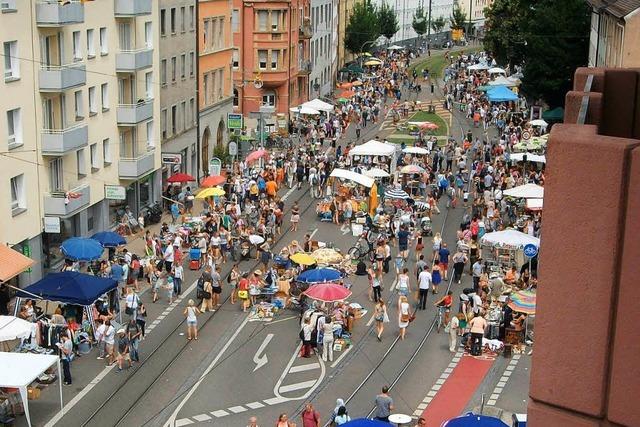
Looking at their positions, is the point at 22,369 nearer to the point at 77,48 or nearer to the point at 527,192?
the point at 77,48

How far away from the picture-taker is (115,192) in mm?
46438

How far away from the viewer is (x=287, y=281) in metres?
37.2

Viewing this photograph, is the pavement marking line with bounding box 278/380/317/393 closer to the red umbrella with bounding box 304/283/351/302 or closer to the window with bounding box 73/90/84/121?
the red umbrella with bounding box 304/283/351/302

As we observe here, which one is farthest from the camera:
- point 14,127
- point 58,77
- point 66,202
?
point 66,202

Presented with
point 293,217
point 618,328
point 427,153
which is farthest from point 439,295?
point 618,328

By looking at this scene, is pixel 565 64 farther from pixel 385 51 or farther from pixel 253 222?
pixel 385 51

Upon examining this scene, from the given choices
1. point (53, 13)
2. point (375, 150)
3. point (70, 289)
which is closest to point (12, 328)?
point (70, 289)

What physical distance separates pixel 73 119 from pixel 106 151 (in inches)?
174

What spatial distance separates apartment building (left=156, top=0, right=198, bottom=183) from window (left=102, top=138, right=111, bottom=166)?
5.18 metres

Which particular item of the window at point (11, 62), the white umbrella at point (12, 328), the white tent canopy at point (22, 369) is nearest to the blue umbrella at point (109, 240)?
the window at point (11, 62)

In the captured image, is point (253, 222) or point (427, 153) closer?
point (253, 222)

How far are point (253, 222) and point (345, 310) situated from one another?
1469 cm

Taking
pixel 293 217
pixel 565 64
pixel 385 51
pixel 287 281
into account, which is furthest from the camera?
pixel 385 51

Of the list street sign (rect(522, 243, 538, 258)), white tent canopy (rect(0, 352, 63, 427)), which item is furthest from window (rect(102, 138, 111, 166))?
white tent canopy (rect(0, 352, 63, 427))
